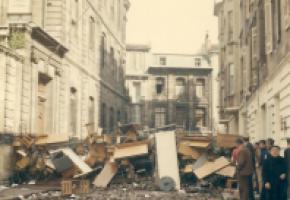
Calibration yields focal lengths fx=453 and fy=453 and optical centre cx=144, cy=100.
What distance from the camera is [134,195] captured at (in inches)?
483

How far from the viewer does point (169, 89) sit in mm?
52000

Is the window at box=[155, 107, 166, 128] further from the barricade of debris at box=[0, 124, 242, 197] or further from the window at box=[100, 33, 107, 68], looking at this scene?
the barricade of debris at box=[0, 124, 242, 197]

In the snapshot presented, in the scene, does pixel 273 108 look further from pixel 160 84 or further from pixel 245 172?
pixel 160 84

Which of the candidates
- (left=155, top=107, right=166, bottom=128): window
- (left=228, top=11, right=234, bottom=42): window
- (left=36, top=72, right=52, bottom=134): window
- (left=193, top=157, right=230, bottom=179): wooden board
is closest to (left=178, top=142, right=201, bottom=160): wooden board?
(left=193, top=157, right=230, bottom=179): wooden board

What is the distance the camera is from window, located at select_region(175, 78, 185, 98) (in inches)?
2056

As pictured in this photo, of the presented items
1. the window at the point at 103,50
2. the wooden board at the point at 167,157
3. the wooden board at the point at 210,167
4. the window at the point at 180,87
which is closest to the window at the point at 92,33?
the window at the point at 103,50

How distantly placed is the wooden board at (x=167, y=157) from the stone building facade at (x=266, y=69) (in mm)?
3398

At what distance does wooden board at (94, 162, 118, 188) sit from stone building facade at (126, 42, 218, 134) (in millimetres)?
36264

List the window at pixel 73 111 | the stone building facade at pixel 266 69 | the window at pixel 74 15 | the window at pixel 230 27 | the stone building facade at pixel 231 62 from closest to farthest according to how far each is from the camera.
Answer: the stone building facade at pixel 266 69 < the window at pixel 74 15 < the window at pixel 73 111 < the stone building facade at pixel 231 62 < the window at pixel 230 27

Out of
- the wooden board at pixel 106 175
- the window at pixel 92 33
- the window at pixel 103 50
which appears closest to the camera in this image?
the wooden board at pixel 106 175

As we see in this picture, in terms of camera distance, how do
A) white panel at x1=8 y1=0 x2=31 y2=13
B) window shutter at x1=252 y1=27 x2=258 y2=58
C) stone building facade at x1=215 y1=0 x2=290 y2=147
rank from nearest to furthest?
stone building facade at x1=215 y1=0 x2=290 y2=147, white panel at x1=8 y1=0 x2=31 y2=13, window shutter at x1=252 y1=27 x2=258 y2=58

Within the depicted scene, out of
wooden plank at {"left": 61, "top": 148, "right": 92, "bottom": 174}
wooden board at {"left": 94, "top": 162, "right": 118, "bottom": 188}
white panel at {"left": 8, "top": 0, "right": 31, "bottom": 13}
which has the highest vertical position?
white panel at {"left": 8, "top": 0, "right": 31, "bottom": 13}

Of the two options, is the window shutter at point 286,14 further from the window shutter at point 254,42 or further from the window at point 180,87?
the window at point 180,87

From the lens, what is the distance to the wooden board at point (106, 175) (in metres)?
14.5
